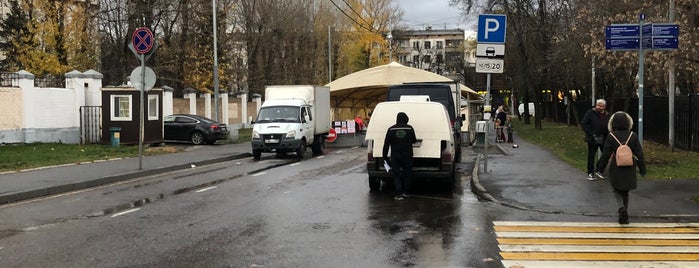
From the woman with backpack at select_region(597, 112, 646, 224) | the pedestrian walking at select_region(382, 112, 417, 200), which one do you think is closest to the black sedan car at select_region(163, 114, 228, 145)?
the pedestrian walking at select_region(382, 112, 417, 200)

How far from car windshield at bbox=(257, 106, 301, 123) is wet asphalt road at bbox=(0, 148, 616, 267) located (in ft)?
27.6

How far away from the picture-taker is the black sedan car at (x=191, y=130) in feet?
95.8

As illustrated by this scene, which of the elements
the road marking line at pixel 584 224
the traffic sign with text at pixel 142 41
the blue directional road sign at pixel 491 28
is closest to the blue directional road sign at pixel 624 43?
the blue directional road sign at pixel 491 28

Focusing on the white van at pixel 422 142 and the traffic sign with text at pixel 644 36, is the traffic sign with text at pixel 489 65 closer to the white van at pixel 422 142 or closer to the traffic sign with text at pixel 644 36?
the white van at pixel 422 142

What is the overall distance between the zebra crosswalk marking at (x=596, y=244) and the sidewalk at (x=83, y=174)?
29.9 ft

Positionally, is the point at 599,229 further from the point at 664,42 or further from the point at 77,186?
the point at 77,186

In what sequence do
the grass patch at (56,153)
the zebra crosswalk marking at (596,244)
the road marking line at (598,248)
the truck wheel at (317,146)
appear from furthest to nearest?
the truck wheel at (317,146) → the grass patch at (56,153) → the road marking line at (598,248) → the zebra crosswalk marking at (596,244)

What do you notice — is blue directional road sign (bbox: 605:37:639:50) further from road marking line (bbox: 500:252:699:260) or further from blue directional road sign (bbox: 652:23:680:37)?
road marking line (bbox: 500:252:699:260)

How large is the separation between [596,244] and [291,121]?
630 inches

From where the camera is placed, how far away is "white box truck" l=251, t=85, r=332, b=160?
21.9 meters

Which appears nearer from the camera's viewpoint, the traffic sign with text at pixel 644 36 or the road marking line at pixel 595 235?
the road marking line at pixel 595 235

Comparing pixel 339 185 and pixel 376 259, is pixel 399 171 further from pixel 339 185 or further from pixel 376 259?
pixel 376 259

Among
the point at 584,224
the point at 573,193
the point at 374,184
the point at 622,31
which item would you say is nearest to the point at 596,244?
the point at 584,224

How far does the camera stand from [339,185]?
1377 cm
